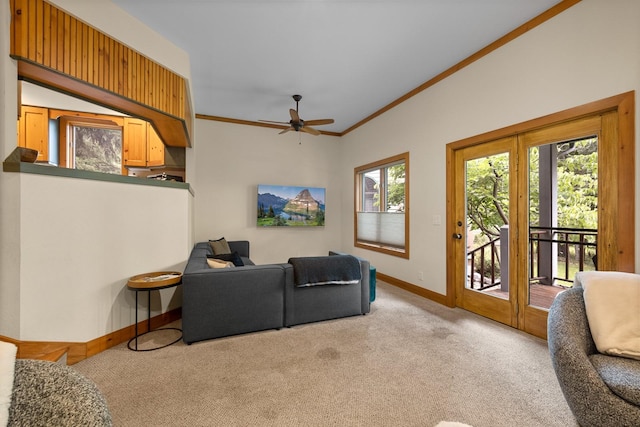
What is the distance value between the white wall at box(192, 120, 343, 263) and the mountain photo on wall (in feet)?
0.46

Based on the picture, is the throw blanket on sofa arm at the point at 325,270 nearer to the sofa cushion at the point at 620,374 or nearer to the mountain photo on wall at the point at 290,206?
the sofa cushion at the point at 620,374

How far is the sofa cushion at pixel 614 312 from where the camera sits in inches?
61.0

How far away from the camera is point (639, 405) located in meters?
1.28

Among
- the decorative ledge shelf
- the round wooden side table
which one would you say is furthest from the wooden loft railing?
the round wooden side table

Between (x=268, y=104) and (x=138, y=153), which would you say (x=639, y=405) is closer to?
(x=268, y=104)

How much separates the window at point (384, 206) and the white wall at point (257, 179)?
806mm

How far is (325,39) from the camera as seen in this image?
309 cm

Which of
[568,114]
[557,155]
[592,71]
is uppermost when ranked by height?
[592,71]

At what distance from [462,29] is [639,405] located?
317cm

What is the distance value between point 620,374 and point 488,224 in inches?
82.6

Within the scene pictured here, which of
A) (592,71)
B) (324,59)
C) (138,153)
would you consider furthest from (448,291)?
(138,153)

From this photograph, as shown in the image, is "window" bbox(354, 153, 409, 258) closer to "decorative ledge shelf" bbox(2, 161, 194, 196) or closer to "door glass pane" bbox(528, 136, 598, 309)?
"door glass pane" bbox(528, 136, 598, 309)

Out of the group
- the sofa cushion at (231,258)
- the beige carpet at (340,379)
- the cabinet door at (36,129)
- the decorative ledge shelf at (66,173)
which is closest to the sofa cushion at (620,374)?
the beige carpet at (340,379)

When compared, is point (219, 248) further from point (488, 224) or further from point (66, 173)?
point (488, 224)
